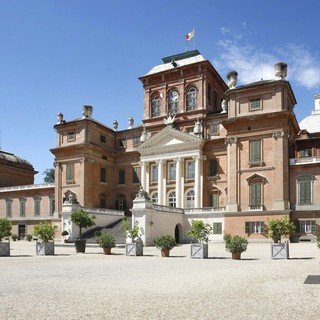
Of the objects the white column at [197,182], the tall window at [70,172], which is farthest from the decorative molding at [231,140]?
the tall window at [70,172]

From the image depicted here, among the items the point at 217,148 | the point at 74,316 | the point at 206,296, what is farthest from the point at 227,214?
the point at 74,316

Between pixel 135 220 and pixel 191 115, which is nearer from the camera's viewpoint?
pixel 135 220

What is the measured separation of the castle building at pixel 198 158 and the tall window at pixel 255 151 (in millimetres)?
102

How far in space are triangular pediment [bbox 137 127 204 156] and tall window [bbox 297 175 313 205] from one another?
12.2 m

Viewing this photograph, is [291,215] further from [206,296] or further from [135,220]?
[206,296]

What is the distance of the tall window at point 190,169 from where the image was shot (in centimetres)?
5003

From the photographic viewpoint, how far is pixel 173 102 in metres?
55.4

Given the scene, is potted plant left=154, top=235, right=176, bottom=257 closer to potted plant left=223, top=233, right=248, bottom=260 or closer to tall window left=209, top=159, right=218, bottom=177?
potted plant left=223, top=233, right=248, bottom=260

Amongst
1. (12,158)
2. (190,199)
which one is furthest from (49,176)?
(190,199)

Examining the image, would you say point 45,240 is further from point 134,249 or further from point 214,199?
point 214,199

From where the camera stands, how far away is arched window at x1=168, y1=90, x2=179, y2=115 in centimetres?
5503

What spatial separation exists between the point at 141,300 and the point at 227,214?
3433 cm

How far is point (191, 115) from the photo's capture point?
5312 centimetres

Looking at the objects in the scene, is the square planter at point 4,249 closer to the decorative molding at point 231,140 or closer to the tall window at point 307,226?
the decorative molding at point 231,140
